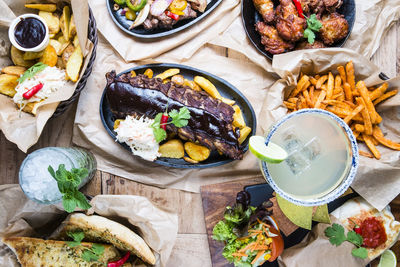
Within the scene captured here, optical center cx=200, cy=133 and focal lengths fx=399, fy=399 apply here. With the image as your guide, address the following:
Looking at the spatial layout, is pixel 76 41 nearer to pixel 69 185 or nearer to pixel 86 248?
pixel 69 185

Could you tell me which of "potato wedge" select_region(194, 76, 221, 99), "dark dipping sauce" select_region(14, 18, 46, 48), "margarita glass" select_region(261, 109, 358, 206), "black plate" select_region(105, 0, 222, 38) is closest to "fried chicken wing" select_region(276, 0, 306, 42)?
"black plate" select_region(105, 0, 222, 38)

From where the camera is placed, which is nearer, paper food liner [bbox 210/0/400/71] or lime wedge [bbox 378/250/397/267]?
lime wedge [bbox 378/250/397/267]

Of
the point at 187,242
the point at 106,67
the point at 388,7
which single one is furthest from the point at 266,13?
the point at 187,242

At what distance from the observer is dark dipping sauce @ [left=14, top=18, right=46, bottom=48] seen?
260 cm

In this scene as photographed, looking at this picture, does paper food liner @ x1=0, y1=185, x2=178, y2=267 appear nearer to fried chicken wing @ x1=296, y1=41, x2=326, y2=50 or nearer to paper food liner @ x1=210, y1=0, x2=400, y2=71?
paper food liner @ x1=210, y1=0, x2=400, y2=71

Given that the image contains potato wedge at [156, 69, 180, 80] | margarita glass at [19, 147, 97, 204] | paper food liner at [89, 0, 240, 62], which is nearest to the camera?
margarita glass at [19, 147, 97, 204]

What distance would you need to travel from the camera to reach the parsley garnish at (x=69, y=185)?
7.27 ft

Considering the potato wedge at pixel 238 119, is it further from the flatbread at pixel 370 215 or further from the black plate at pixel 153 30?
the flatbread at pixel 370 215

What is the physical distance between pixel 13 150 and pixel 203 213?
147 cm

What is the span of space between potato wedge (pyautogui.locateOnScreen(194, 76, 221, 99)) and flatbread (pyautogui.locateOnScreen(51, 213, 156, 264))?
3.47 feet

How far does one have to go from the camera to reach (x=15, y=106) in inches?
105

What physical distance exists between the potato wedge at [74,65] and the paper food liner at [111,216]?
0.77 meters

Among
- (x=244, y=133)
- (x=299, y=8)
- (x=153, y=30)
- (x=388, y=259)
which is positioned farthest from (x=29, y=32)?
(x=388, y=259)

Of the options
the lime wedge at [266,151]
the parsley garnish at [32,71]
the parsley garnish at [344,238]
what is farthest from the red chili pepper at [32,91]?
the parsley garnish at [344,238]
